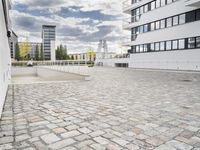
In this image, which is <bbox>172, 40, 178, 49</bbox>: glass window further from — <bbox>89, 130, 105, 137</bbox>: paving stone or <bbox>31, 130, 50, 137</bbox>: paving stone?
<bbox>31, 130, 50, 137</bbox>: paving stone

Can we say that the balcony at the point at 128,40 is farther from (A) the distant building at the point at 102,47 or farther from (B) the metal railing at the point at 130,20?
(A) the distant building at the point at 102,47

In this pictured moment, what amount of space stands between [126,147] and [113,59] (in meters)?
33.6

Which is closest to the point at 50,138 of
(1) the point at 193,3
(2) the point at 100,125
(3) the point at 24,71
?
(2) the point at 100,125

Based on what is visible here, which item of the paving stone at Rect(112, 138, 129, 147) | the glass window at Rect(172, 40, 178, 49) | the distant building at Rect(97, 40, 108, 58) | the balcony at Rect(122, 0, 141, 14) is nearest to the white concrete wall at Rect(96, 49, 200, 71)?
the glass window at Rect(172, 40, 178, 49)

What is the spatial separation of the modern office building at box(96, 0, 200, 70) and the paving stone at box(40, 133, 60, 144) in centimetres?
1783

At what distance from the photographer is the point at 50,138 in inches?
125

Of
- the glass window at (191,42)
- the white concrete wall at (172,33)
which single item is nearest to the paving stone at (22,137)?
the white concrete wall at (172,33)

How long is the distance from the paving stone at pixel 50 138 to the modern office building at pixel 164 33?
17830 millimetres

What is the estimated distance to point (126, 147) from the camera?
114 inches

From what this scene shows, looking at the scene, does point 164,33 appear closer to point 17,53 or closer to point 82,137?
point 82,137

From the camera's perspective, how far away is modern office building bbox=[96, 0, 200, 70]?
1912cm

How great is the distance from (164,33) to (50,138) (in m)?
22.3

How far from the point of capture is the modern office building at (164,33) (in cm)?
1912

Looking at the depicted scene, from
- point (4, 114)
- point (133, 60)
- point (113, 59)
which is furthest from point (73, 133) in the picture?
point (113, 59)
